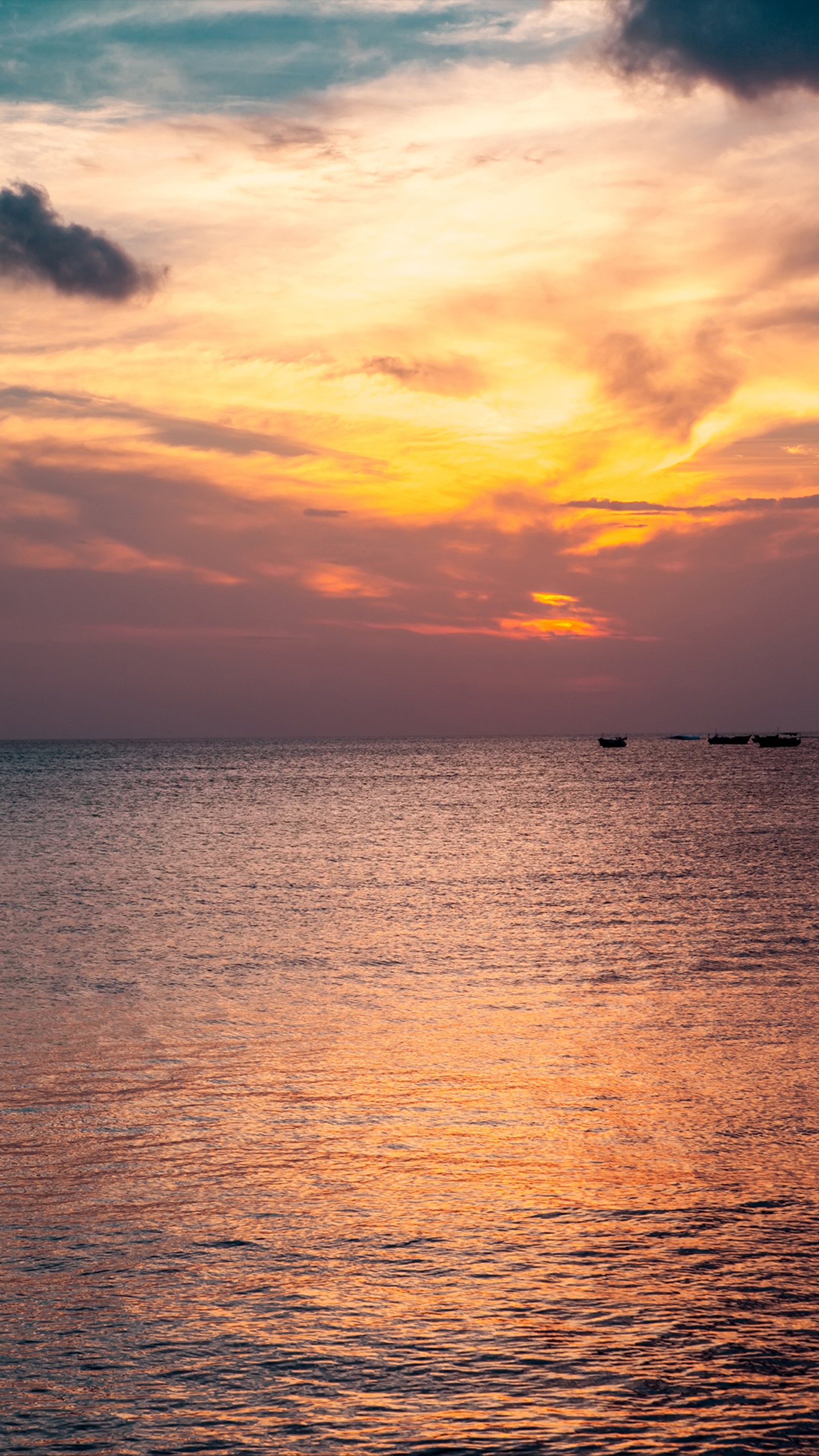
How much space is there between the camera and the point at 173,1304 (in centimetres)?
993

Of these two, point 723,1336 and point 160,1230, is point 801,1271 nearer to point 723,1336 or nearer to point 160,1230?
point 723,1336

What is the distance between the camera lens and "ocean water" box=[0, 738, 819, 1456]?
330 inches

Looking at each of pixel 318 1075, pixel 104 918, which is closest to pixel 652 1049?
pixel 318 1075

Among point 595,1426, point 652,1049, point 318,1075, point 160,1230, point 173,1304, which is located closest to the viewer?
point 595,1426

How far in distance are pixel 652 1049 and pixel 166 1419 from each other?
12.8 metres

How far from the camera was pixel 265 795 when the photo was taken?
13288 cm

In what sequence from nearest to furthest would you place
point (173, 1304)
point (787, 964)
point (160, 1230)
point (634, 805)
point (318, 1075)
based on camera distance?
point (173, 1304)
point (160, 1230)
point (318, 1075)
point (787, 964)
point (634, 805)

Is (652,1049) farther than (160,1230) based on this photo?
Yes

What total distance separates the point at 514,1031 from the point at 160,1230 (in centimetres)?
1020

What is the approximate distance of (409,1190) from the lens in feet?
41.3

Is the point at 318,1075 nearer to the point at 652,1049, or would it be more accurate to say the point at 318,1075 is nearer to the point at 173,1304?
the point at 652,1049

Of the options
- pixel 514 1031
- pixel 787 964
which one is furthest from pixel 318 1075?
pixel 787 964

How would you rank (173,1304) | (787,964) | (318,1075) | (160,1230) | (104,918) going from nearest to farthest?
(173,1304)
(160,1230)
(318,1075)
(787,964)
(104,918)

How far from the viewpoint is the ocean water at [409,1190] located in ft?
27.5
